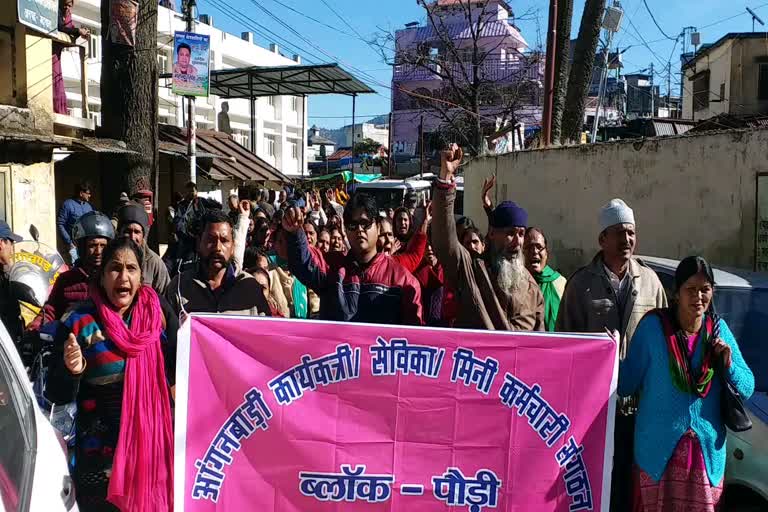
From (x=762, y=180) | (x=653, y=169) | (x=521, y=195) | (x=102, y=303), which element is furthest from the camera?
(x=521, y=195)

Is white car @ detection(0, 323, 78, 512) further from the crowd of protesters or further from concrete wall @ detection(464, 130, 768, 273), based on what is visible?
concrete wall @ detection(464, 130, 768, 273)

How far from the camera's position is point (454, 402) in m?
3.14

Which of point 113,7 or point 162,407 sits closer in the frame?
point 162,407

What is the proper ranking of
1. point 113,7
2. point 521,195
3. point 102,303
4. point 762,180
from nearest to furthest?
point 102,303 < point 762,180 < point 113,7 < point 521,195

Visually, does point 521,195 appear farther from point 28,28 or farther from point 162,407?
point 162,407

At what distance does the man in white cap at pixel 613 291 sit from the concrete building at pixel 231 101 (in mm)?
26644

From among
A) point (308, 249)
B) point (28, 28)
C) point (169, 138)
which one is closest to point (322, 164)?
point (169, 138)

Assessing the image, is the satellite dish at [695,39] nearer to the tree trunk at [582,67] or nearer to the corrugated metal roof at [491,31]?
the corrugated metal roof at [491,31]

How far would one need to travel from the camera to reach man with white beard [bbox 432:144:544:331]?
3580mm

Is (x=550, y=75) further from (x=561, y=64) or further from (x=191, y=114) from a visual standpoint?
(x=191, y=114)

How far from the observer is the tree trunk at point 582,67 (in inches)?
599

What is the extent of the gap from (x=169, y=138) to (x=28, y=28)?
7061mm

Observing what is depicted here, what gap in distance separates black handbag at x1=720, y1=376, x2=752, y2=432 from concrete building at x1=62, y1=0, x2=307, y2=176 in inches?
1084

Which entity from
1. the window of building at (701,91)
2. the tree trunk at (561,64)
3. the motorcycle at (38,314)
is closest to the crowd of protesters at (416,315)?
the motorcycle at (38,314)
